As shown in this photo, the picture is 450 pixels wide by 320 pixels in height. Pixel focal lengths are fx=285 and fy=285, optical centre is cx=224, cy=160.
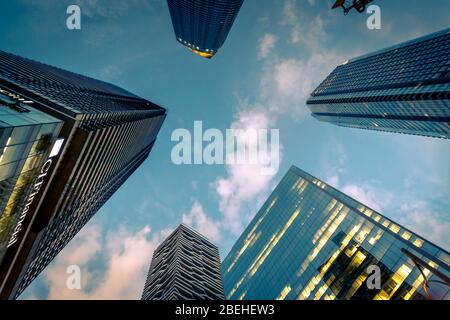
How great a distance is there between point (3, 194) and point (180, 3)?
167 meters

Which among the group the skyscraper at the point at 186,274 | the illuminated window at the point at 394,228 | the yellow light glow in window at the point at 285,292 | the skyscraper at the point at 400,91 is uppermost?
the skyscraper at the point at 400,91

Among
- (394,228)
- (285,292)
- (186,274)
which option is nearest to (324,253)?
(285,292)

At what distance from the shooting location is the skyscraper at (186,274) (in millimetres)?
58147

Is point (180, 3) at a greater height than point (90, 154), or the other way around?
point (180, 3)

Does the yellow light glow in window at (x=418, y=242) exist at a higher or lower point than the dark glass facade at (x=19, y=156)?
higher

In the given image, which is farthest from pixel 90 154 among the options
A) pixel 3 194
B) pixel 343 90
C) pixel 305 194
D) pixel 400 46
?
pixel 400 46

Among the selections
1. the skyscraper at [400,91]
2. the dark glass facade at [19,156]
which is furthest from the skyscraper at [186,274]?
the skyscraper at [400,91]

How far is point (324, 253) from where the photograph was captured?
65.8 m

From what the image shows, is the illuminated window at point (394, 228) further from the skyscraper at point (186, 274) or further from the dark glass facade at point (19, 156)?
the dark glass facade at point (19, 156)

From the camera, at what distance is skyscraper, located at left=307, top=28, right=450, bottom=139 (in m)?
86.1

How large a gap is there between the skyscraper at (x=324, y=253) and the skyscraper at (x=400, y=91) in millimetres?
38381
